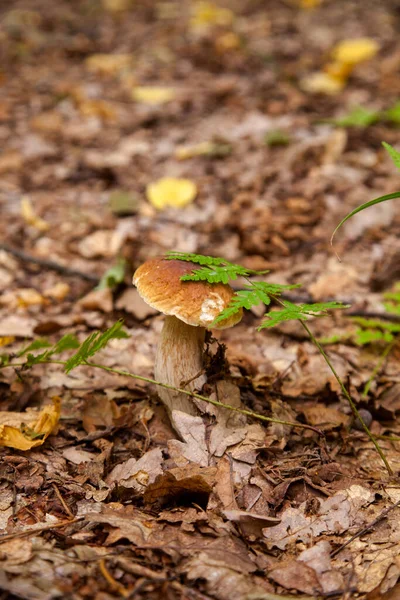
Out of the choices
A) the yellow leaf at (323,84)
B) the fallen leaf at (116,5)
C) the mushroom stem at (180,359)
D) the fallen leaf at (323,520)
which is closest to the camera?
the fallen leaf at (323,520)

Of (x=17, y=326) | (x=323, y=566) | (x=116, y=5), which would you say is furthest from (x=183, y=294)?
(x=116, y=5)

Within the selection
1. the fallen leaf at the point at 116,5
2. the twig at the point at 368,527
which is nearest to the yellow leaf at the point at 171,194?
the twig at the point at 368,527

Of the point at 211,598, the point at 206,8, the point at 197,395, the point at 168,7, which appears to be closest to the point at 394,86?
the point at 206,8

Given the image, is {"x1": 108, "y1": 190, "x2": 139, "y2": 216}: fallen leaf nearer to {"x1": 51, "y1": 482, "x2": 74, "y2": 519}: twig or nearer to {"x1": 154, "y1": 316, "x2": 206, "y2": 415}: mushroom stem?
{"x1": 154, "y1": 316, "x2": 206, "y2": 415}: mushroom stem

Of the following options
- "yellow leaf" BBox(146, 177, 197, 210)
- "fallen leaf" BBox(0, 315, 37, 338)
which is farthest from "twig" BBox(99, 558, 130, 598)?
"yellow leaf" BBox(146, 177, 197, 210)

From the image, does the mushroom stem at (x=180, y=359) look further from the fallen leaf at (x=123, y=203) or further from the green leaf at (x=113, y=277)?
the fallen leaf at (x=123, y=203)

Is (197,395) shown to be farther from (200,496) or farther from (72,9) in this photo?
(72,9)

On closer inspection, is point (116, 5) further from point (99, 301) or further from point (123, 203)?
point (99, 301)
